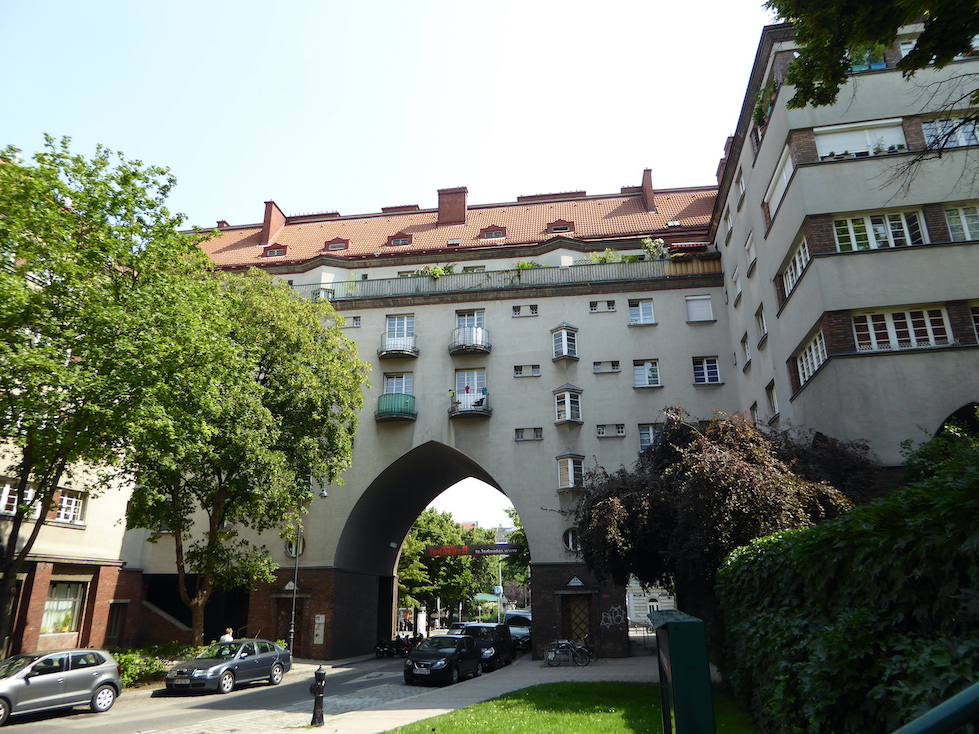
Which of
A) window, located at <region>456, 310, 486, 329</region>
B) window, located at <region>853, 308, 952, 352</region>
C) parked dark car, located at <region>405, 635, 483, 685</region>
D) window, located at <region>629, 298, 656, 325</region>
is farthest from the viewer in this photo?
window, located at <region>456, 310, 486, 329</region>

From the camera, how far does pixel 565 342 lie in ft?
112

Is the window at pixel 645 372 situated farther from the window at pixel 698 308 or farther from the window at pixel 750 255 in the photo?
the window at pixel 750 255

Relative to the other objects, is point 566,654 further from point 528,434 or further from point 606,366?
point 606,366

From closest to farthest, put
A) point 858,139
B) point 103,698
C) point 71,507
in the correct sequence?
1. point 103,698
2. point 858,139
3. point 71,507

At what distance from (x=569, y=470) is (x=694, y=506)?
1702 cm

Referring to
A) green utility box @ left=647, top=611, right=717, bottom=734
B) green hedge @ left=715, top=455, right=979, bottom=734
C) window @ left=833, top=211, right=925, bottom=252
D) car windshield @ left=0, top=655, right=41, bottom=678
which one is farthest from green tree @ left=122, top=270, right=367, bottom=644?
window @ left=833, top=211, right=925, bottom=252

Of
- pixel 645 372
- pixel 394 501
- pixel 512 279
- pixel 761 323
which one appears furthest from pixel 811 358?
pixel 394 501

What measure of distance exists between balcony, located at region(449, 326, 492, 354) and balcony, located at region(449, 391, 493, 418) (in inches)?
86.2

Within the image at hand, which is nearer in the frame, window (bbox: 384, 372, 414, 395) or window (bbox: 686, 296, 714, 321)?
window (bbox: 686, 296, 714, 321)

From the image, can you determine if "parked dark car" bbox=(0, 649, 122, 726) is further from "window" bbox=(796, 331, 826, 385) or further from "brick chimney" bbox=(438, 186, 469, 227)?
"brick chimney" bbox=(438, 186, 469, 227)

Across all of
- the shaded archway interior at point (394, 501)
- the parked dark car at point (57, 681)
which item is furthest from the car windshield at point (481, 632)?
the parked dark car at point (57, 681)

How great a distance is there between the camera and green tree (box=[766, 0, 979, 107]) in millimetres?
8203

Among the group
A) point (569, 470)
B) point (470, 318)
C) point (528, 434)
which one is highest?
point (470, 318)

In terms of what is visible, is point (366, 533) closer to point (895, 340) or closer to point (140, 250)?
point (140, 250)
